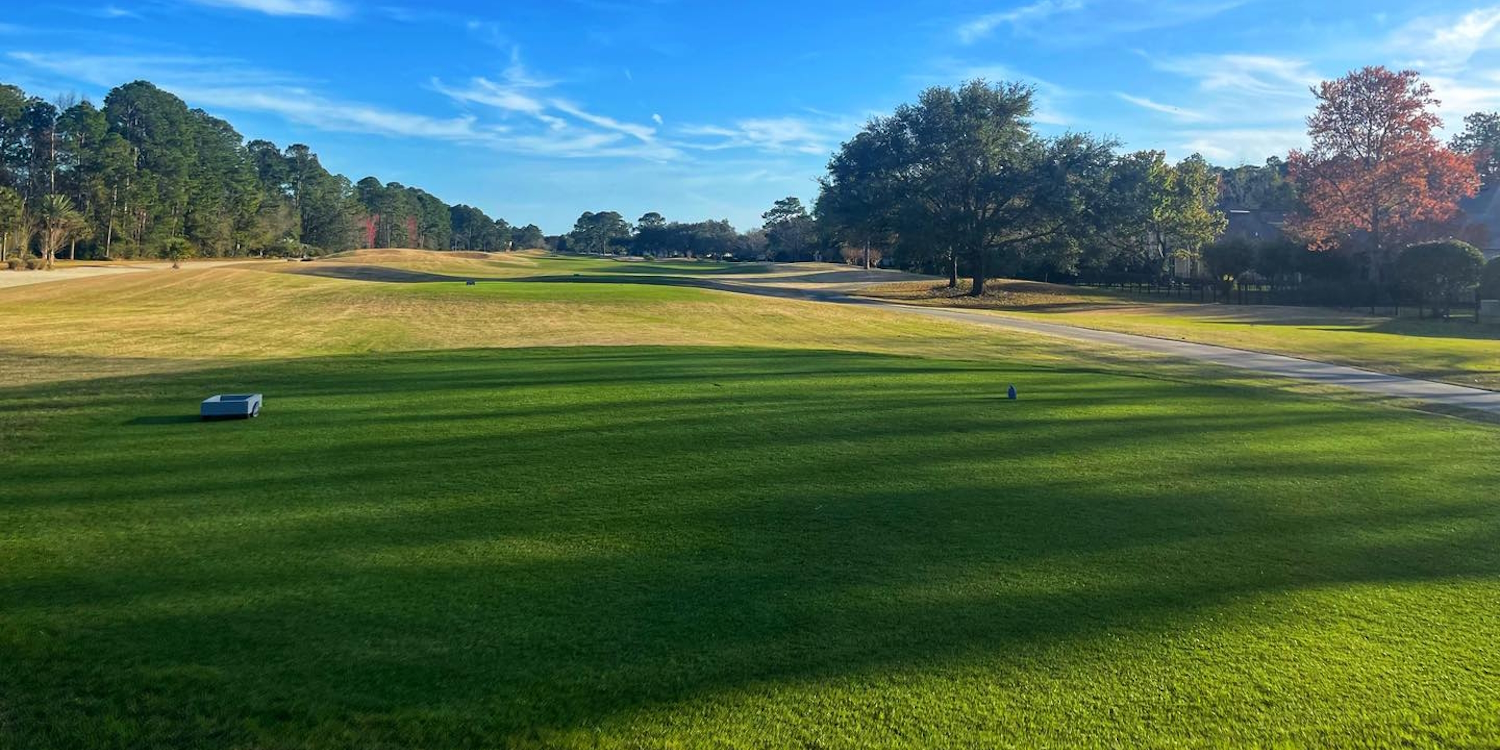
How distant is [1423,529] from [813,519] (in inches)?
171

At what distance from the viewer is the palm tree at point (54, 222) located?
7169cm

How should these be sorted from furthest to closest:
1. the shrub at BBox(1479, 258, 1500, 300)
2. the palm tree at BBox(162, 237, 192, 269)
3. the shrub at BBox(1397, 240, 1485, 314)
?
1. the palm tree at BBox(162, 237, 192, 269)
2. the shrub at BBox(1397, 240, 1485, 314)
3. the shrub at BBox(1479, 258, 1500, 300)

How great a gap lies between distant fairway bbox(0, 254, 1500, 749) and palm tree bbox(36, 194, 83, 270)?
77002mm

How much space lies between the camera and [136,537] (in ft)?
19.5

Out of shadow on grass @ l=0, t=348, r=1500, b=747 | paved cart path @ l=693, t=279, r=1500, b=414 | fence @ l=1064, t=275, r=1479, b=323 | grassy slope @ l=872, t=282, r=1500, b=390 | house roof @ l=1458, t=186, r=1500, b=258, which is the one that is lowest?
shadow on grass @ l=0, t=348, r=1500, b=747

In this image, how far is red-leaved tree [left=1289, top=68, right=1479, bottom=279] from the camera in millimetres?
52094

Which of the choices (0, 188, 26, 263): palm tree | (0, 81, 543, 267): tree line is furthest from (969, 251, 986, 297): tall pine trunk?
(0, 188, 26, 263): palm tree

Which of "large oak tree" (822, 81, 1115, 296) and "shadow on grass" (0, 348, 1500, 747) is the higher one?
"large oak tree" (822, 81, 1115, 296)

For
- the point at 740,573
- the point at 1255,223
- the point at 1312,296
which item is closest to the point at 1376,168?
the point at 1312,296

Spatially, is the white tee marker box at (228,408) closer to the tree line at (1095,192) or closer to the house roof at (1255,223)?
the tree line at (1095,192)

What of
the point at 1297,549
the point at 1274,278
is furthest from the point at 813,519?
the point at 1274,278

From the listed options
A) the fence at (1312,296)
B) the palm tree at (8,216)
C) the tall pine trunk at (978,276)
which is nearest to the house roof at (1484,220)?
the fence at (1312,296)

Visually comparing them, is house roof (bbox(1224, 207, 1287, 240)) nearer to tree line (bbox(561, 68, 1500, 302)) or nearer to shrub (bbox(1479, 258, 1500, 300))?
tree line (bbox(561, 68, 1500, 302))

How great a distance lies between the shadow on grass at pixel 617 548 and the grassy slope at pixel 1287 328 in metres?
12.5
